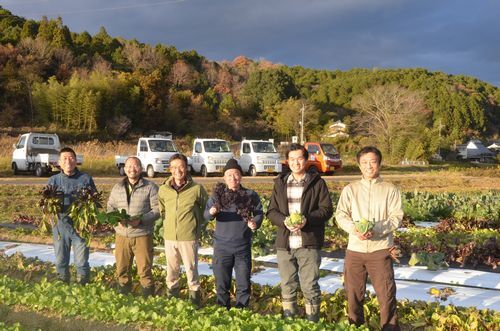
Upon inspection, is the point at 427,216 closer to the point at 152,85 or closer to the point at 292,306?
the point at 292,306

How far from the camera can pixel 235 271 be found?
200 inches

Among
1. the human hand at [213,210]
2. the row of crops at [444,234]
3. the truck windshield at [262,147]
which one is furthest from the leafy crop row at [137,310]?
the truck windshield at [262,147]

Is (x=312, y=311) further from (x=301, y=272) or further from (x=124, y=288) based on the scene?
(x=124, y=288)

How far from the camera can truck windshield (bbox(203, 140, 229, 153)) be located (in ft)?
81.5

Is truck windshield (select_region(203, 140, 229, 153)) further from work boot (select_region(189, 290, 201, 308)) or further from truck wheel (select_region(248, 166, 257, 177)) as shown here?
work boot (select_region(189, 290, 201, 308))

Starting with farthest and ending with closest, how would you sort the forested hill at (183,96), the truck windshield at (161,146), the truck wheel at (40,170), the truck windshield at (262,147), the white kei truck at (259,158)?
the forested hill at (183,96)
the truck windshield at (262,147)
the white kei truck at (259,158)
the truck windshield at (161,146)
the truck wheel at (40,170)

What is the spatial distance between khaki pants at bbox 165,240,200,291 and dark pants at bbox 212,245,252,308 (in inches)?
12.4

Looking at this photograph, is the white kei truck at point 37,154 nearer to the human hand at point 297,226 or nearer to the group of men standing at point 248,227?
the group of men standing at point 248,227

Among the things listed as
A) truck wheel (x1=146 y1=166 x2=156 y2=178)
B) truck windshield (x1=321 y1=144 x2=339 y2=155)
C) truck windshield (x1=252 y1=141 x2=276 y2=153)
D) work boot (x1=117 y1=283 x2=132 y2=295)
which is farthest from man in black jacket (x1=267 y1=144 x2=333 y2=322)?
truck windshield (x1=321 y1=144 x2=339 y2=155)

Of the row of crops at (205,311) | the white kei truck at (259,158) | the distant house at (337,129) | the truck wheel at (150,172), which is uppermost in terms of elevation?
the distant house at (337,129)

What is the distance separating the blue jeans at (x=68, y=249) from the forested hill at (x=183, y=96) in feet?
117

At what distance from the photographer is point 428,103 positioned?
77.1 m

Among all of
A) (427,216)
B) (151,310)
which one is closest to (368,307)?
(151,310)

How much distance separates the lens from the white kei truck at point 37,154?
22828mm
